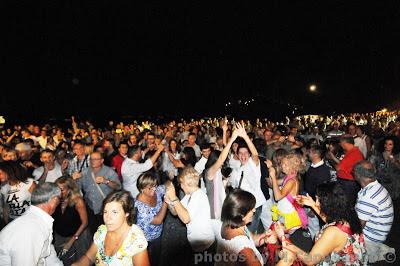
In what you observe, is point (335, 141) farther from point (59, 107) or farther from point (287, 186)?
point (59, 107)

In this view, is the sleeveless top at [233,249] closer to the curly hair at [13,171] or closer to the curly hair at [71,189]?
the curly hair at [71,189]

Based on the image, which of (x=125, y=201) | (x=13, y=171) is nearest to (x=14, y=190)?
(x=13, y=171)

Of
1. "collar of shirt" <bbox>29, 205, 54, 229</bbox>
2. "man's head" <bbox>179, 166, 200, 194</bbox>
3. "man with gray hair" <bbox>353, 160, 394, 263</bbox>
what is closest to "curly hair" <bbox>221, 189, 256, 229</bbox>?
"man's head" <bbox>179, 166, 200, 194</bbox>

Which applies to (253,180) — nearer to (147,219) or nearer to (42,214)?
(147,219)

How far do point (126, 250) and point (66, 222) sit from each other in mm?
1756

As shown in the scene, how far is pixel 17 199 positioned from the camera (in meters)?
4.96

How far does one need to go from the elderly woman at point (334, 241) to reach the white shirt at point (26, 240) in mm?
2121

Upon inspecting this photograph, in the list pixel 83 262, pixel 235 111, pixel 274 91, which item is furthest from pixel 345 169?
pixel 274 91

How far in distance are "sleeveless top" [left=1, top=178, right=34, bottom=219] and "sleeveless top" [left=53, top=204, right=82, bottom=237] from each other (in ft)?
2.92

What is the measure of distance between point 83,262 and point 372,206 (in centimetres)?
326

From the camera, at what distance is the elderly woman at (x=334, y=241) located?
302 cm

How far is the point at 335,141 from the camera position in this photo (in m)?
8.17

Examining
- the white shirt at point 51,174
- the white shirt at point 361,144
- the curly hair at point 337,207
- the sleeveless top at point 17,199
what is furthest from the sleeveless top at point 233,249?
the white shirt at point 361,144

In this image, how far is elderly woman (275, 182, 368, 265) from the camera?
3.02 m
